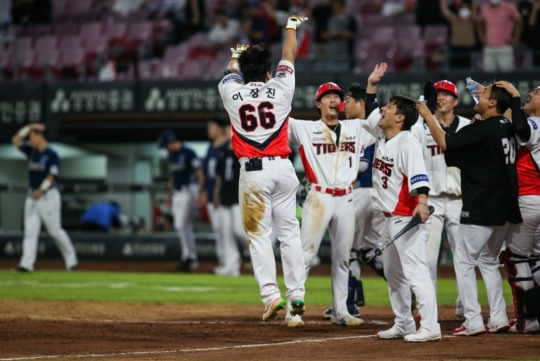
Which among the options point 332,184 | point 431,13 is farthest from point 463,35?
point 332,184

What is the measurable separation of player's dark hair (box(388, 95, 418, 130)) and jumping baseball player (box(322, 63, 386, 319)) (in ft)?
5.01

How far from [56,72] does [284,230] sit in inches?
610

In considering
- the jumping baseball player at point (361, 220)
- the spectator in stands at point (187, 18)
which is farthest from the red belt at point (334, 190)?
the spectator in stands at point (187, 18)

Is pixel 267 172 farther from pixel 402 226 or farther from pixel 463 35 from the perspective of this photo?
pixel 463 35

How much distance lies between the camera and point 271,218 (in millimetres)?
9047

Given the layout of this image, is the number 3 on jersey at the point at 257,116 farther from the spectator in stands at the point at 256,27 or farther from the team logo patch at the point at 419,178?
the spectator in stands at the point at 256,27

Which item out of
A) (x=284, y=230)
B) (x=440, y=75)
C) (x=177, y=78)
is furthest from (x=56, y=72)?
(x=284, y=230)

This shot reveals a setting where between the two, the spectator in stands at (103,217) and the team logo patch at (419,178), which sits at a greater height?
the team logo patch at (419,178)

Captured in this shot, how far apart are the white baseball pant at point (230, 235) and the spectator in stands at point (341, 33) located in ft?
14.2

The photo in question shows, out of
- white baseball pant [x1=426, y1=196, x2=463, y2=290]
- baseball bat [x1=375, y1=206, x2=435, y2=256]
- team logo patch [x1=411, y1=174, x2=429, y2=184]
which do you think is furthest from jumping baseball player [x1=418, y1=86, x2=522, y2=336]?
white baseball pant [x1=426, y1=196, x2=463, y2=290]

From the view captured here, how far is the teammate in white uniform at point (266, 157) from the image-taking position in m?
8.83

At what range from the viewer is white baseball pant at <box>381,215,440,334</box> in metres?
8.09

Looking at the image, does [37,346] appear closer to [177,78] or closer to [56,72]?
[177,78]

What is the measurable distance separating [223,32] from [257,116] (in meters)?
13.1
